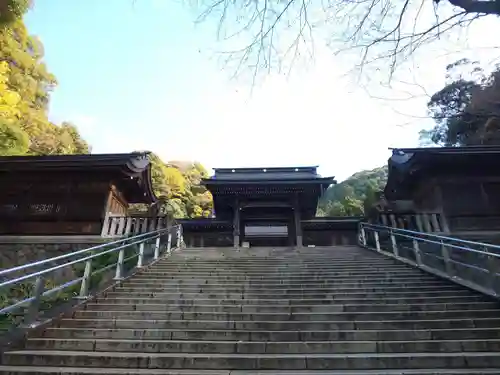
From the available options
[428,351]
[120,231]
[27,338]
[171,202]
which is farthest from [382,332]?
[171,202]

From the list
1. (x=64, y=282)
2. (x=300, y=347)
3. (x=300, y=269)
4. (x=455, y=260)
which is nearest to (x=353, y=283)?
(x=300, y=269)

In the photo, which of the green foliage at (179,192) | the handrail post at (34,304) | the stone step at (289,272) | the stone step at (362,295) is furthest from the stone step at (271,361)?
the green foliage at (179,192)

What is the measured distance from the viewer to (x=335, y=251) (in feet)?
35.0

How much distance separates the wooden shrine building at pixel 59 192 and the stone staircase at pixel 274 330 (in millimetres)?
5945

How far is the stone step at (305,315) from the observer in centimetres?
461

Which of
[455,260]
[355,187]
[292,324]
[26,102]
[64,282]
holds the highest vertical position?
[26,102]

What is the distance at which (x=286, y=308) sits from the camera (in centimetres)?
509

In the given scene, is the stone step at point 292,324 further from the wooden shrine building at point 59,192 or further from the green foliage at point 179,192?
the green foliage at point 179,192

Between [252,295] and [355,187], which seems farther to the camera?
[355,187]

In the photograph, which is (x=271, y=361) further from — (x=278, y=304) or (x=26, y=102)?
(x=26, y=102)

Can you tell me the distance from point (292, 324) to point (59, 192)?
1109 centimetres

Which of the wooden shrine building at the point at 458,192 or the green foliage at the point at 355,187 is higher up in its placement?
the green foliage at the point at 355,187

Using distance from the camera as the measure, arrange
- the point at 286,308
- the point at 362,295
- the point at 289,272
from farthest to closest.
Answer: the point at 289,272
the point at 362,295
the point at 286,308

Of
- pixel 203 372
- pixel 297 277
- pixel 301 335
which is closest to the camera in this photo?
pixel 203 372
